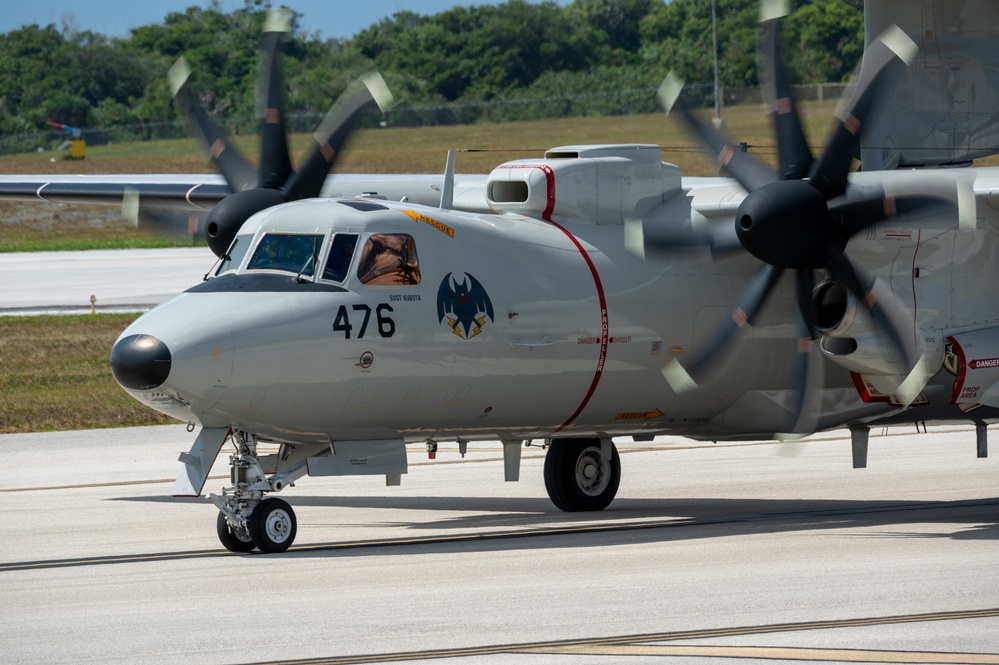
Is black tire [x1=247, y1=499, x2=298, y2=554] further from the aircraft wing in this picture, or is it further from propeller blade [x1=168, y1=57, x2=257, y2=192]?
propeller blade [x1=168, y1=57, x2=257, y2=192]

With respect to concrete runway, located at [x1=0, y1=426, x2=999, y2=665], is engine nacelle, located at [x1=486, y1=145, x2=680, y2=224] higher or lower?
higher

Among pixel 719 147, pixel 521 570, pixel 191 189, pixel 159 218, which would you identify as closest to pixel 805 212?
pixel 719 147

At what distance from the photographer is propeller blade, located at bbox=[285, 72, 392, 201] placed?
18.2 metres

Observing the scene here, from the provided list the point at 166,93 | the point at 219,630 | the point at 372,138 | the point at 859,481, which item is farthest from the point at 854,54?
the point at 219,630

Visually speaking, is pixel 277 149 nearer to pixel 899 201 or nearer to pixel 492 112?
pixel 899 201

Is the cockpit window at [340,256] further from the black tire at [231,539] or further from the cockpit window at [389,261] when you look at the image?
the black tire at [231,539]

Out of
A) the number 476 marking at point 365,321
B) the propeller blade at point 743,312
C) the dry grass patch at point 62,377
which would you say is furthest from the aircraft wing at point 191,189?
the dry grass patch at point 62,377

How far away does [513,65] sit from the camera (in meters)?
99.4

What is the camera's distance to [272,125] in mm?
18234

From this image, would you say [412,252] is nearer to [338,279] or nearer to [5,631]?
[338,279]

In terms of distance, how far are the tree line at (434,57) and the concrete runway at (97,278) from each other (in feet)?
71.6

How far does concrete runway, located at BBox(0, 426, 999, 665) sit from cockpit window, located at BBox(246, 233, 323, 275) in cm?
286

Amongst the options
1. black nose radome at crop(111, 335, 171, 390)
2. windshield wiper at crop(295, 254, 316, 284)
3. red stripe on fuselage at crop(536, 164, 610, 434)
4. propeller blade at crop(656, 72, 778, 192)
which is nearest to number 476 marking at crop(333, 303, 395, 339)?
windshield wiper at crop(295, 254, 316, 284)

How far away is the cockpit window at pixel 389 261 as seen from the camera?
15.7m
